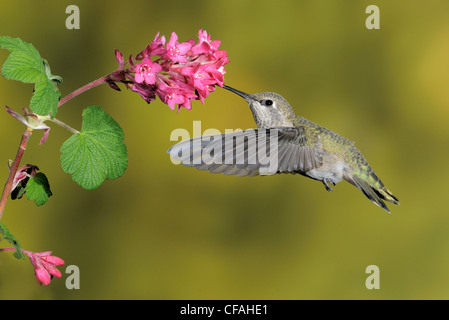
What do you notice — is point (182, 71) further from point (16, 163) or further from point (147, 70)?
point (16, 163)

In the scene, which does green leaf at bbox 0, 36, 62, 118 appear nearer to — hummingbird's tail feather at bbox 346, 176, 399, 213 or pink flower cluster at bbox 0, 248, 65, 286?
pink flower cluster at bbox 0, 248, 65, 286

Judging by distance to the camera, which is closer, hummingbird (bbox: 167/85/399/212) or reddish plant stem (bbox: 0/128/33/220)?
reddish plant stem (bbox: 0/128/33/220)

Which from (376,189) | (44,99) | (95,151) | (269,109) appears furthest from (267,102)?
(44,99)

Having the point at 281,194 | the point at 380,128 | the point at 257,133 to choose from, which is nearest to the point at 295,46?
the point at 380,128

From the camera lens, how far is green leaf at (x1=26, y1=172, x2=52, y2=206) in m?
0.86

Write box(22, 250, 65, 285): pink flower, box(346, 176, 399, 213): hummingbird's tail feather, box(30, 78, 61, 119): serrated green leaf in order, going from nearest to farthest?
1. box(30, 78, 61, 119): serrated green leaf
2. box(22, 250, 65, 285): pink flower
3. box(346, 176, 399, 213): hummingbird's tail feather

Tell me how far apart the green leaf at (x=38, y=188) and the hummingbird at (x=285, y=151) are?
0.70 ft

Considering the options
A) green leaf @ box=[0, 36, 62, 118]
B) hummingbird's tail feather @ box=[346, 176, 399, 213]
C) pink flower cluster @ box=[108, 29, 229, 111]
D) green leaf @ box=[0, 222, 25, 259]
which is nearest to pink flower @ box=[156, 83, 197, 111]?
pink flower cluster @ box=[108, 29, 229, 111]

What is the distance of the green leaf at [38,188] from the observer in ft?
2.83

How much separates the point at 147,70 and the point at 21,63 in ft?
0.60

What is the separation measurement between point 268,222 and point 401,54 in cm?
123

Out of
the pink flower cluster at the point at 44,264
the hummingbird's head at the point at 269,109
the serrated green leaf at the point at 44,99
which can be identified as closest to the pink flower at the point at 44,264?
the pink flower cluster at the point at 44,264

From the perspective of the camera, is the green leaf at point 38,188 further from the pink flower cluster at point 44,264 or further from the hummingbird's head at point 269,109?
the hummingbird's head at point 269,109

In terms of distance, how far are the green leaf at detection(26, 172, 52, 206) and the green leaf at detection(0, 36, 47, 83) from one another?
0.66ft
